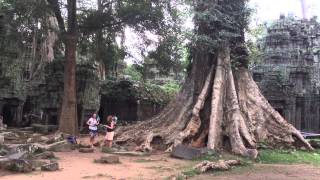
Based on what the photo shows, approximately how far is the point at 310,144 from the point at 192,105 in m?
4.19

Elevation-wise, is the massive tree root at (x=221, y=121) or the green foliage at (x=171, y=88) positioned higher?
the green foliage at (x=171, y=88)

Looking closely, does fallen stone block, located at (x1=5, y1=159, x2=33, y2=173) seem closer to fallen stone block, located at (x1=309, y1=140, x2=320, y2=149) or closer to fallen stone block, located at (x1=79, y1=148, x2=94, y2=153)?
fallen stone block, located at (x1=79, y1=148, x2=94, y2=153)

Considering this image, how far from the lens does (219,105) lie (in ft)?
54.0

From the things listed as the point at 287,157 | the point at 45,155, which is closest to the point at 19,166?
the point at 45,155

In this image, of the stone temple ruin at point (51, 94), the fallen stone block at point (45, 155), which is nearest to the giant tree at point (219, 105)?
the fallen stone block at point (45, 155)

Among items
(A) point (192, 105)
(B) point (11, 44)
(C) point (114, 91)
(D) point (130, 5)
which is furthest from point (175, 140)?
(C) point (114, 91)

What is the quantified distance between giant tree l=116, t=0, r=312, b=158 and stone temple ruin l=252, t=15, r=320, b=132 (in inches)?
300

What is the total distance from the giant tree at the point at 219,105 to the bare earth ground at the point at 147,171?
5.96 feet

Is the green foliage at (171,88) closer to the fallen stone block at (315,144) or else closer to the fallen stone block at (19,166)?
the fallen stone block at (315,144)

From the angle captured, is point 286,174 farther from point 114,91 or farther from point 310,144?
point 114,91

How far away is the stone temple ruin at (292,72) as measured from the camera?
84.1 ft

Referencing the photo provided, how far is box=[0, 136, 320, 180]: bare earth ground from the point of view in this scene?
35.4ft

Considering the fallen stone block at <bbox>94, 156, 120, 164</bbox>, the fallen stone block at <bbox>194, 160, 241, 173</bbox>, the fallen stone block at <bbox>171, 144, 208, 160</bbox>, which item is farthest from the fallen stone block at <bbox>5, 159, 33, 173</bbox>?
the fallen stone block at <bbox>171, 144, 208, 160</bbox>

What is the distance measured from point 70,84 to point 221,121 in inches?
265
